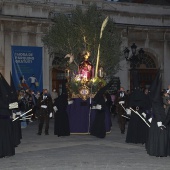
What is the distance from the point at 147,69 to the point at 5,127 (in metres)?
24.0

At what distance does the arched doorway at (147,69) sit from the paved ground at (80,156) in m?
19.1

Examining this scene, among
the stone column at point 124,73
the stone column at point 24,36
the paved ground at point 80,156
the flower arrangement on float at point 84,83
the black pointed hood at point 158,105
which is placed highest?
the stone column at point 24,36

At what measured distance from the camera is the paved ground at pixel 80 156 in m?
10.3

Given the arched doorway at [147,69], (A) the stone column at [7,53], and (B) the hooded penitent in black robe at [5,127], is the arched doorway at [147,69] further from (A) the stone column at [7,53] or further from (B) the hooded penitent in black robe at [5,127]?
(B) the hooded penitent in black robe at [5,127]

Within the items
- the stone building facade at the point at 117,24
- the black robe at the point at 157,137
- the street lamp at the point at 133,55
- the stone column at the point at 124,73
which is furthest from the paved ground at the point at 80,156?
the stone column at the point at 124,73

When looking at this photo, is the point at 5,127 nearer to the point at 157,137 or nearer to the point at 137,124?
the point at 157,137

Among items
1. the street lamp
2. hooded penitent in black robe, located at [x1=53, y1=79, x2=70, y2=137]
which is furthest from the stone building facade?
hooded penitent in black robe, located at [x1=53, y1=79, x2=70, y2=137]

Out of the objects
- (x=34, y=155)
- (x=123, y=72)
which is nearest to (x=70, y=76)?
(x=34, y=155)

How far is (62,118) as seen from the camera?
17281mm

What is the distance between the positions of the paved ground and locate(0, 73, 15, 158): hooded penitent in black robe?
22 cm

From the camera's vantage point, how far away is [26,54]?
29141 millimetres

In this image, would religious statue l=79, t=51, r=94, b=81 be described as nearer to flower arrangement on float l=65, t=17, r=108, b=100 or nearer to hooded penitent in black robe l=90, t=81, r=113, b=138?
flower arrangement on float l=65, t=17, r=108, b=100

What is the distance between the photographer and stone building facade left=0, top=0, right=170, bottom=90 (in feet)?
95.8

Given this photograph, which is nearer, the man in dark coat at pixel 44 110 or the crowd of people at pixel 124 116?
the crowd of people at pixel 124 116
